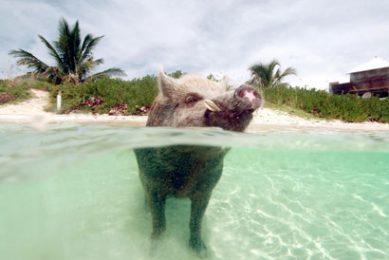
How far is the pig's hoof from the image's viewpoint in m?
6.14

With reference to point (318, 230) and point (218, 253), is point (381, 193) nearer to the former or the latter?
point (318, 230)

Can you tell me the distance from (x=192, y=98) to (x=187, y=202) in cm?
275

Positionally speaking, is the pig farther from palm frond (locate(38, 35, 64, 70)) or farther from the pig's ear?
palm frond (locate(38, 35, 64, 70))

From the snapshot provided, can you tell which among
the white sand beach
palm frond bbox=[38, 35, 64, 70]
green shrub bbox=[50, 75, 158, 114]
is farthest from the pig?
palm frond bbox=[38, 35, 64, 70]

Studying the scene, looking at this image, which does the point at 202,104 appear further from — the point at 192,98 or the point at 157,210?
the point at 157,210

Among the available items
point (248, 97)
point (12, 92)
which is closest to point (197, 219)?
point (248, 97)

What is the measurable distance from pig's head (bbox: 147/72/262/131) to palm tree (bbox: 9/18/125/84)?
28119 mm

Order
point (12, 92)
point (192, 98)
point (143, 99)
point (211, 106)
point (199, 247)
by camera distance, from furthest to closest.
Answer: point (12, 92) < point (143, 99) < point (199, 247) < point (192, 98) < point (211, 106)

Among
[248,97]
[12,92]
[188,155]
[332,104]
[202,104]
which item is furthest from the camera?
[12,92]

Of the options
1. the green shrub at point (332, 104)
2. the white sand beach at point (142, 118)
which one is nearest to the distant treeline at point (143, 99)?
the green shrub at point (332, 104)

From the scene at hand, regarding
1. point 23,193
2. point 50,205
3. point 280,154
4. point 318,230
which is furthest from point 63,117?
point 318,230

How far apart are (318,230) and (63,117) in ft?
46.0

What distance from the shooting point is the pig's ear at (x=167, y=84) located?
583 centimetres

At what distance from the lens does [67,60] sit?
1344 inches
